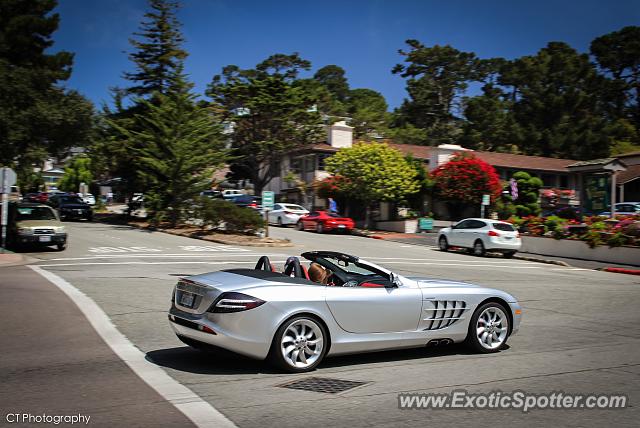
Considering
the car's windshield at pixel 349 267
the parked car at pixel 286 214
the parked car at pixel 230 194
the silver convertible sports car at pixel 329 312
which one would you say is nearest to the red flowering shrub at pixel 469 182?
the parked car at pixel 286 214

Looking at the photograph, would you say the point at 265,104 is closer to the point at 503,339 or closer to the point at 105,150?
the point at 105,150

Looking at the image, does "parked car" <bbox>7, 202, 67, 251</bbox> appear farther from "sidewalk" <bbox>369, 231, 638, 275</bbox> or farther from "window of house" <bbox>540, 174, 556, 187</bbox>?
"window of house" <bbox>540, 174, 556, 187</bbox>

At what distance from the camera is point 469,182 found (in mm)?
40031

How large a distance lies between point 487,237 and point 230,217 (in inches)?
489

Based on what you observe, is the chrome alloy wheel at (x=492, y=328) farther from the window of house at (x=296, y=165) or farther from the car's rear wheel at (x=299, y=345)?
the window of house at (x=296, y=165)

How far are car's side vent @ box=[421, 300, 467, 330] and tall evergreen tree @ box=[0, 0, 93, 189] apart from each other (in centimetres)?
3181

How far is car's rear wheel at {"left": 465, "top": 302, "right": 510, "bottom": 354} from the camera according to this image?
788 centimetres

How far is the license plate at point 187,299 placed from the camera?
687 centimetres

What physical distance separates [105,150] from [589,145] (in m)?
55.2

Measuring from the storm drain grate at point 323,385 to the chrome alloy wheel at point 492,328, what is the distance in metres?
2.28

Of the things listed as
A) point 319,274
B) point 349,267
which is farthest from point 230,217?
point 319,274

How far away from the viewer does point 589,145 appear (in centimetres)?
7112

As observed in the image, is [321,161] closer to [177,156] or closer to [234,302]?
[177,156]

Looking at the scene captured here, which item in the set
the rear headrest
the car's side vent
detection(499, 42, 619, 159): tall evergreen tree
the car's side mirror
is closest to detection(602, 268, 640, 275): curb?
the car's side vent
